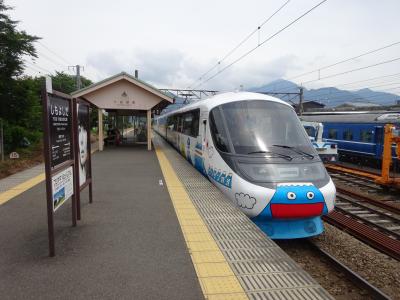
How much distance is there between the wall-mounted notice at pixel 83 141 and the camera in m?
5.17

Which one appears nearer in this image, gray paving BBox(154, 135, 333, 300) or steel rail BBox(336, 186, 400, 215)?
gray paving BBox(154, 135, 333, 300)

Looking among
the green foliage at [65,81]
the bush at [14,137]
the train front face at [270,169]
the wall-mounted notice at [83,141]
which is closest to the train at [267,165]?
the train front face at [270,169]

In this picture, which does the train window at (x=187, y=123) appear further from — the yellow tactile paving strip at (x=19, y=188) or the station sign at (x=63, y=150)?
the station sign at (x=63, y=150)

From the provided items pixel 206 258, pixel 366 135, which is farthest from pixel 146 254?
pixel 366 135

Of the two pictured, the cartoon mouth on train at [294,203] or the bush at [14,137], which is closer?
the cartoon mouth on train at [294,203]

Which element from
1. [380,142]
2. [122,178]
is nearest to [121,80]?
[122,178]

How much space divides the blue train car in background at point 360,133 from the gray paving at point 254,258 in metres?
13.5

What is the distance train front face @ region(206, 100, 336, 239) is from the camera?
5.72 meters

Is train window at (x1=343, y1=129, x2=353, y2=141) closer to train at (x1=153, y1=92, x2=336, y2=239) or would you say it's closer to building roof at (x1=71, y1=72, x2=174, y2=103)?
building roof at (x1=71, y1=72, x2=174, y2=103)

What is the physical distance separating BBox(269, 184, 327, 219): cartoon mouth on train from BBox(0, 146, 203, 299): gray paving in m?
1.71

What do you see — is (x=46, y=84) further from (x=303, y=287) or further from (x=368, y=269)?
(x=368, y=269)

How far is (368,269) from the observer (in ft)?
18.7

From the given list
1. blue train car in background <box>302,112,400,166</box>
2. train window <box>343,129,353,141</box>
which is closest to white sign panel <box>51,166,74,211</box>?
blue train car in background <box>302,112,400,166</box>

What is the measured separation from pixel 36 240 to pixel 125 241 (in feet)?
3.82
